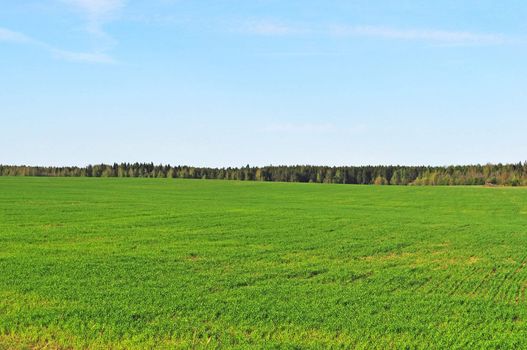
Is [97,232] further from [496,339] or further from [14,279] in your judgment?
Answer: [496,339]

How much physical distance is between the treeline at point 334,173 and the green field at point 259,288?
10319 centimetres

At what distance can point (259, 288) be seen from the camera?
50.5 ft

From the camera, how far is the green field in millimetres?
11445

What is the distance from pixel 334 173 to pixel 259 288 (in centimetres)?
14191

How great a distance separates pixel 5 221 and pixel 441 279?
2651cm

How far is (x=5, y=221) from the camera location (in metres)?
33.6

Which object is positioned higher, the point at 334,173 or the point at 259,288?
the point at 334,173

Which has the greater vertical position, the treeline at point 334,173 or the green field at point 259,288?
the treeline at point 334,173

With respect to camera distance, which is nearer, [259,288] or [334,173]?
[259,288]

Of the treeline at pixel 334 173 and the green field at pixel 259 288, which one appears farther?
the treeline at pixel 334 173

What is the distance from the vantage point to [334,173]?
156 metres

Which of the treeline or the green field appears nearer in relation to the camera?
the green field

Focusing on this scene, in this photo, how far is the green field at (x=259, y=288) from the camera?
1145cm

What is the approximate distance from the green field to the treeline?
10319cm
